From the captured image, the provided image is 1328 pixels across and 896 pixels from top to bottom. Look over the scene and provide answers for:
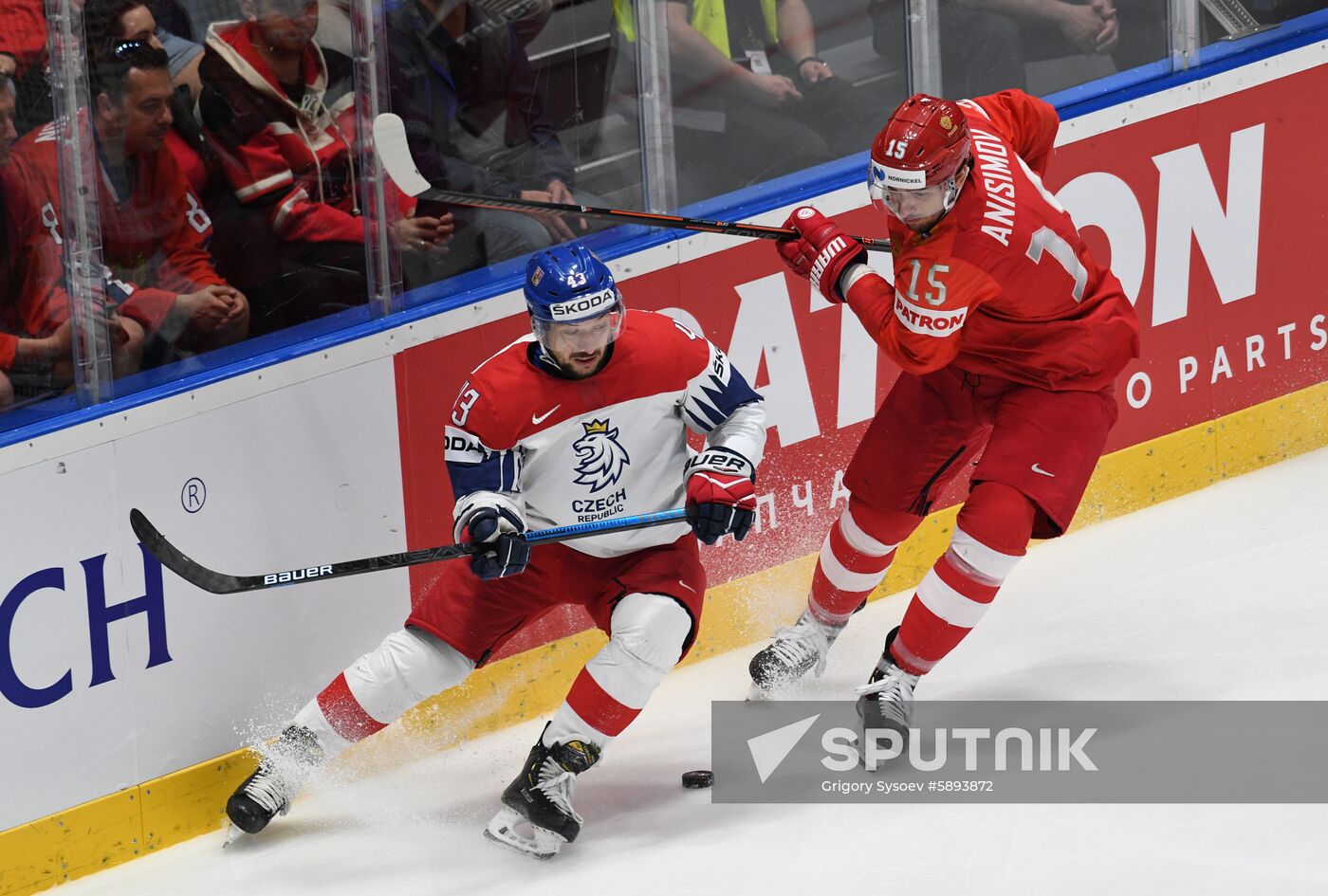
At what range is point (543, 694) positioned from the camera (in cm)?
431

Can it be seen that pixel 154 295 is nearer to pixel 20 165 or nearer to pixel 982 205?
pixel 20 165

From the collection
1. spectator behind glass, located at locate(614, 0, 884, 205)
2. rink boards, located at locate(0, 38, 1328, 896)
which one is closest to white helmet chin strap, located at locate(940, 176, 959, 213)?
rink boards, located at locate(0, 38, 1328, 896)

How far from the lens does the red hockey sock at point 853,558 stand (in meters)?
4.03

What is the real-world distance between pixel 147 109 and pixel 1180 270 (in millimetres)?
2661

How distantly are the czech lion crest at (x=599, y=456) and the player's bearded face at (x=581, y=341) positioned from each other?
119 millimetres

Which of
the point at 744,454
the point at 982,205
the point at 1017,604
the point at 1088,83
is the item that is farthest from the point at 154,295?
the point at 1088,83

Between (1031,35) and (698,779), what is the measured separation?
7.03ft

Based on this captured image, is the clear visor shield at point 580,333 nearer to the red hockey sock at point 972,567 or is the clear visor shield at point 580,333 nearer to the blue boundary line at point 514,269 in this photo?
the blue boundary line at point 514,269

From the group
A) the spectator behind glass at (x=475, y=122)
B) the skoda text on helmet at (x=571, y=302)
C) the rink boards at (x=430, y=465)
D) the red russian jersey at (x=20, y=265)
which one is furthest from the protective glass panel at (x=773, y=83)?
the red russian jersey at (x=20, y=265)

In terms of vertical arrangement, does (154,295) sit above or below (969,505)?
above

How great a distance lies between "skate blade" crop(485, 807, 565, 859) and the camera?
3.56m

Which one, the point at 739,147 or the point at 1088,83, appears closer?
the point at 739,147

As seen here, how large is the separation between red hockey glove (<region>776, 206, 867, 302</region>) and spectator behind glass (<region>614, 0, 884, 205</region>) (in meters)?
0.56

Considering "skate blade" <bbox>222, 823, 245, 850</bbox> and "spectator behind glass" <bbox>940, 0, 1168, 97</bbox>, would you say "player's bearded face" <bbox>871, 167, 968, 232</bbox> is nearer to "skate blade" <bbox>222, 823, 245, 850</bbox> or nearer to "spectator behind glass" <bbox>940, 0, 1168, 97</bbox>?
"spectator behind glass" <bbox>940, 0, 1168, 97</bbox>
